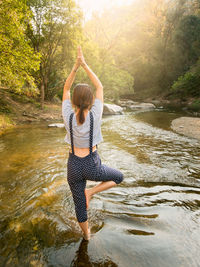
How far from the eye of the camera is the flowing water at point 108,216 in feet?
7.91

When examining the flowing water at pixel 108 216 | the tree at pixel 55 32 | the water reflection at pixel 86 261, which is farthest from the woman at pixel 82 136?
the tree at pixel 55 32

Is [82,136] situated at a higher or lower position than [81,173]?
higher

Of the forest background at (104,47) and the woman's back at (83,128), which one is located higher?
the forest background at (104,47)

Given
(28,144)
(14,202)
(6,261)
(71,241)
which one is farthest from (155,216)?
(28,144)

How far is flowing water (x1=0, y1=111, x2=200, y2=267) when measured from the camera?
2410 millimetres

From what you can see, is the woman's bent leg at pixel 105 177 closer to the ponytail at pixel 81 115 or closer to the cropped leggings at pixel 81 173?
the cropped leggings at pixel 81 173

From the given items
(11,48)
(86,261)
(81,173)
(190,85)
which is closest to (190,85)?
(190,85)

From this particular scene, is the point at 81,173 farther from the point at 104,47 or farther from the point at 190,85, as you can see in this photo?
the point at 190,85

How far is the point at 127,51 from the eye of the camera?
165ft

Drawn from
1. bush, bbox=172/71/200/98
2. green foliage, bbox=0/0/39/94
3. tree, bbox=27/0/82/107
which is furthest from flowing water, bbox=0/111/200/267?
bush, bbox=172/71/200/98

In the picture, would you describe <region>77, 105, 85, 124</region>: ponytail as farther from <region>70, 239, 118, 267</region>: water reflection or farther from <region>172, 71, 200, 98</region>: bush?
<region>172, 71, 200, 98</region>: bush

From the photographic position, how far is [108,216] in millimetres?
3289

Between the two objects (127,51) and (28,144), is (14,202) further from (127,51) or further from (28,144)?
(127,51)

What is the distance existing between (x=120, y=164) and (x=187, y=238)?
341 cm
